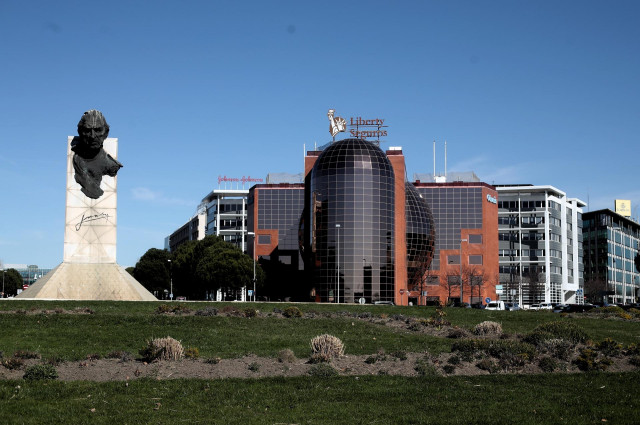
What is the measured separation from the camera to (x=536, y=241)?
149500 millimetres

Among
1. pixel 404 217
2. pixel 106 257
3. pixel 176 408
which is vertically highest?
pixel 404 217

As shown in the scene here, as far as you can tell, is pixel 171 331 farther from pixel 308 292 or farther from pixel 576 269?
pixel 576 269

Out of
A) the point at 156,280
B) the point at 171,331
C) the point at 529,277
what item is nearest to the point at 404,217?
the point at 529,277

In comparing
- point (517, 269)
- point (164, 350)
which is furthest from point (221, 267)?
point (164, 350)

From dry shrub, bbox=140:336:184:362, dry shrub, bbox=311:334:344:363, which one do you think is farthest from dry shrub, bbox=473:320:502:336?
dry shrub, bbox=140:336:184:362

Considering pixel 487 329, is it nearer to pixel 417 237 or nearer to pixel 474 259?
pixel 417 237

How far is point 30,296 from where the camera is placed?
55344 millimetres

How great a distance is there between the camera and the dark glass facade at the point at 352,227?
321 feet

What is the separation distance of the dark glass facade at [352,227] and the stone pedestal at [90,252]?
142 ft

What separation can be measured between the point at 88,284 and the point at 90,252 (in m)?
2.66

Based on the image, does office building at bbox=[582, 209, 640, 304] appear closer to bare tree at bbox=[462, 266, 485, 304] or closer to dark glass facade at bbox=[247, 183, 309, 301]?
bare tree at bbox=[462, 266, 485, 304]

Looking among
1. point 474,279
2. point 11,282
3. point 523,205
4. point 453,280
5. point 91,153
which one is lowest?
point 11,282

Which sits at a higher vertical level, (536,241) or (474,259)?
(536,241)

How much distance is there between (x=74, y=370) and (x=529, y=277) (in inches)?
4897
